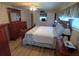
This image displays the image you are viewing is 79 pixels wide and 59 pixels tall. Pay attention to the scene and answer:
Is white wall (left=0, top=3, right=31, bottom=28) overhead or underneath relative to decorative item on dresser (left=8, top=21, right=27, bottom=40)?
overhead

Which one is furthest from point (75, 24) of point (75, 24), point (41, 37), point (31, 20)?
point (41, 37)

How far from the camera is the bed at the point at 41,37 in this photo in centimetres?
153

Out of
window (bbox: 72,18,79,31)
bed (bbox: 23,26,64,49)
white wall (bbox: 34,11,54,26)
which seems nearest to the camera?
window (bbox: 72,18,79,31)

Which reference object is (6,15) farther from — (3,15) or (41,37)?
(41,37)

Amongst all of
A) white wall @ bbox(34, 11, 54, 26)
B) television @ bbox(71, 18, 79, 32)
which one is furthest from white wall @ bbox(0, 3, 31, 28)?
television @ bbox(71, 18, 79, 32)


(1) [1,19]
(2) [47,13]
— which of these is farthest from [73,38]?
(1) [1,19]

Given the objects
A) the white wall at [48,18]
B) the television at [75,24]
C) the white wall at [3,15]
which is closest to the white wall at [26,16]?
the white wall at [48,18]

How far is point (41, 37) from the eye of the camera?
7.21ft

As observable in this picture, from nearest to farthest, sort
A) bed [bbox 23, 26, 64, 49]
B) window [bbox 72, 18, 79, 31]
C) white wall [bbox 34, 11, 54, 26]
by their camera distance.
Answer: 1. window [bbox 72, 18, 79, 31]
2. white wall [bbox 34, 11, 54, 26]
3. bed [bbox 23, 26, 64, 49]

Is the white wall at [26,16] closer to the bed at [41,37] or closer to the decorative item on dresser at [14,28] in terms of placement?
the decorative item on dresser at [14,28]

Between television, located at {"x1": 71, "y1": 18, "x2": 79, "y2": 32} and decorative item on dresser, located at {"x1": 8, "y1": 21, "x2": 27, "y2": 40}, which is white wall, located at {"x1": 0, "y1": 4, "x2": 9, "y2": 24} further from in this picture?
television, located at {"x1": 71, "y1": 18, "x2": 79, "y2": 32}

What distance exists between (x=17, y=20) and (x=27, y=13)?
0.63ft

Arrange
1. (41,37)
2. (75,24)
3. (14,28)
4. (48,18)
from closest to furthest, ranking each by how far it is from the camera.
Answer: (75,24) < (48,18) < (14,28) < (41,37)

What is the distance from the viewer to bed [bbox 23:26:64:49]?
153cm
